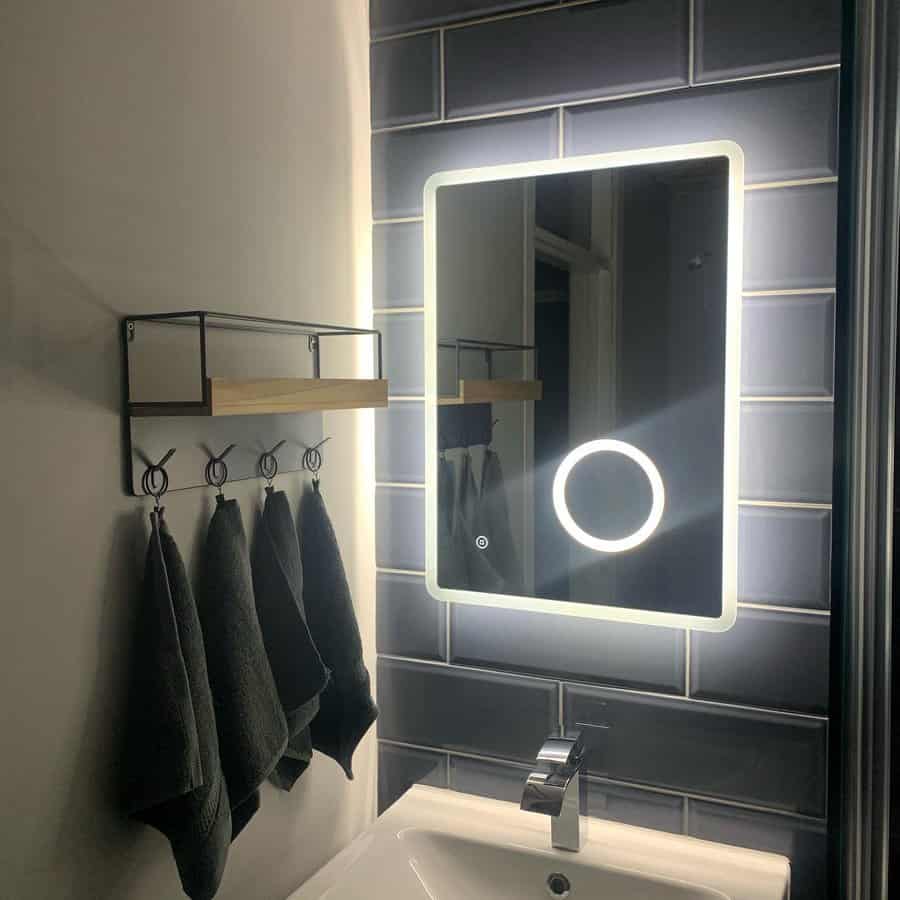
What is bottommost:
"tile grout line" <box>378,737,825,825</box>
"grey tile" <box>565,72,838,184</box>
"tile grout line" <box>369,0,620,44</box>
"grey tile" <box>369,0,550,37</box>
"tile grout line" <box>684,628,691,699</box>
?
"tile grout line" <box>378,737,825,825</box>

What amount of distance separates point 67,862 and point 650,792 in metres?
0.84

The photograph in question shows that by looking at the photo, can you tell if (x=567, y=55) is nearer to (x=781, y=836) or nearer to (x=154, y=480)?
(x=154, y=480)

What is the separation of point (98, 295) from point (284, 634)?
0.49 m

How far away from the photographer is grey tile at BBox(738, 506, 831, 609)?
4.33 feet

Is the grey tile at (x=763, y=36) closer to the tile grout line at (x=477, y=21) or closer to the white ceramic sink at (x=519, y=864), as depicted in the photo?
the tile grout line at (x=477, y=21)

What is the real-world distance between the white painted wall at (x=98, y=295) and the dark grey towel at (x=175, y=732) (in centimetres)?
4

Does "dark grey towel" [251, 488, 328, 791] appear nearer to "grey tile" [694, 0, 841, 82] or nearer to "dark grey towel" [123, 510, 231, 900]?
"dark grey towel" [123, 510, 231, 900]

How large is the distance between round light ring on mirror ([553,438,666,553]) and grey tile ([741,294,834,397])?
0.60 ft

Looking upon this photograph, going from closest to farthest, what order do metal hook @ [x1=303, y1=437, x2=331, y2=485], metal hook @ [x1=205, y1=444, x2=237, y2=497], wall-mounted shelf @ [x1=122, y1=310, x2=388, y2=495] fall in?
wall-mounted shelf @ [x1=122, y1=310, x2=388, y2=495] → metal hook @ [x1=205, y1=444, x2=237, y2=497] → metal hook @ [x1=303, y1=437, x2=331, y2=485]

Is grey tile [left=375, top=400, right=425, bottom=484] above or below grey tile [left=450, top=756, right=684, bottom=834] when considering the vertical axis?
above

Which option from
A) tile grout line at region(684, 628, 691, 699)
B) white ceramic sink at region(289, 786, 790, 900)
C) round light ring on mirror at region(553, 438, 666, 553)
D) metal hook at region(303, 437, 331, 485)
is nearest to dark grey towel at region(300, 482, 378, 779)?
metal hook at region(303, 437, 331, 485)

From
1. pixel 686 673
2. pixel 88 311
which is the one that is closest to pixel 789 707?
pixel 686 673

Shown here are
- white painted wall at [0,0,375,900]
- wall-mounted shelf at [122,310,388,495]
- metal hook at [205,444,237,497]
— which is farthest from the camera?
metal hook at [205,444,237,497]

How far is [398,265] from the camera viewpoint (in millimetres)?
1561
